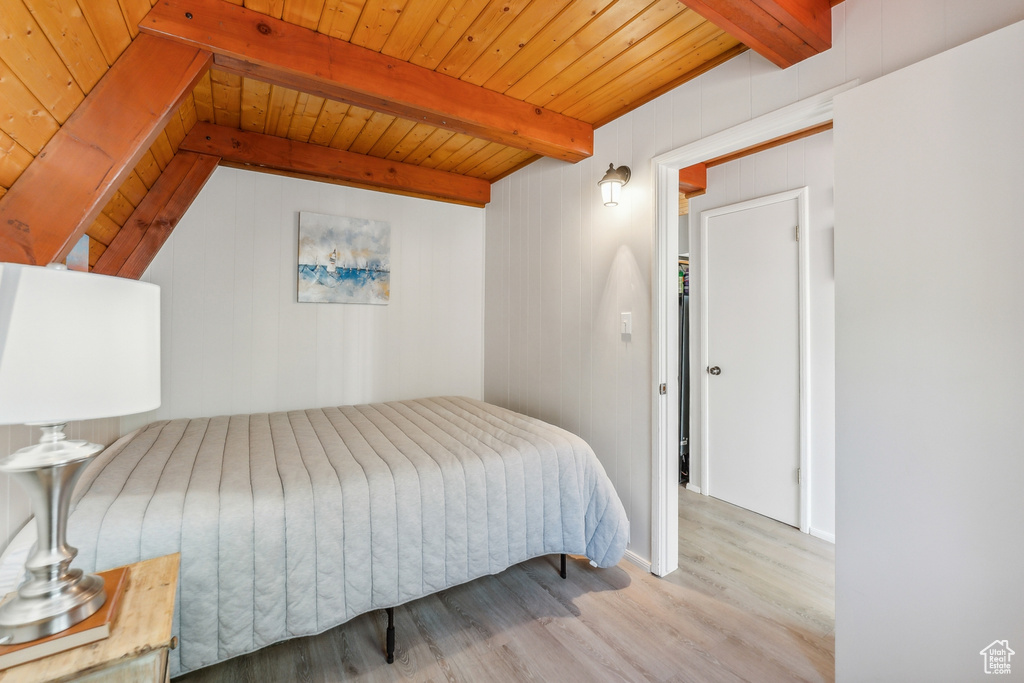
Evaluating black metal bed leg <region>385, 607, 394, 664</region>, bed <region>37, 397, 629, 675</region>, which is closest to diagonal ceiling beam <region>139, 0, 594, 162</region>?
bed <region>37, 397, 629, 675</region>

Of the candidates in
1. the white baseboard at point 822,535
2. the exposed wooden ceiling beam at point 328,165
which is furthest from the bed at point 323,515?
the exposed wooden ceiling beam at point 328,165

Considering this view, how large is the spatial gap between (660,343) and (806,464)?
1379 mm

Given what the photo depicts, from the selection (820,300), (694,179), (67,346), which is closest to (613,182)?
(694,179)

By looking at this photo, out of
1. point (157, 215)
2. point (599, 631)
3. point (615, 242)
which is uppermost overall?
point (157, 215)

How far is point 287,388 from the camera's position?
3.06 m

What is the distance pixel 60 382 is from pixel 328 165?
2499 mm

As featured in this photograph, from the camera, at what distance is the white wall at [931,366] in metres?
Result: 1.17

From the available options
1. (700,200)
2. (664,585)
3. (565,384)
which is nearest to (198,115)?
(565,384)

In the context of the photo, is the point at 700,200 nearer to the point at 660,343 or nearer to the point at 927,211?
the point at 660,343

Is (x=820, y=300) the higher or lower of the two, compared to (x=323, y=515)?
higher

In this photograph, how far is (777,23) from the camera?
1.50m

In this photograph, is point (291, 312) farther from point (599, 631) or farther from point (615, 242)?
point (599, 631)

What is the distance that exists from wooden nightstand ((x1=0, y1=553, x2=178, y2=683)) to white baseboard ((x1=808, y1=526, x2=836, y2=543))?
10.3 ft

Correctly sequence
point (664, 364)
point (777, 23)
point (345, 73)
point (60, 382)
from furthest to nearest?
point (664, 364), point (345, 73), point (777, 23), point (60, 382)
